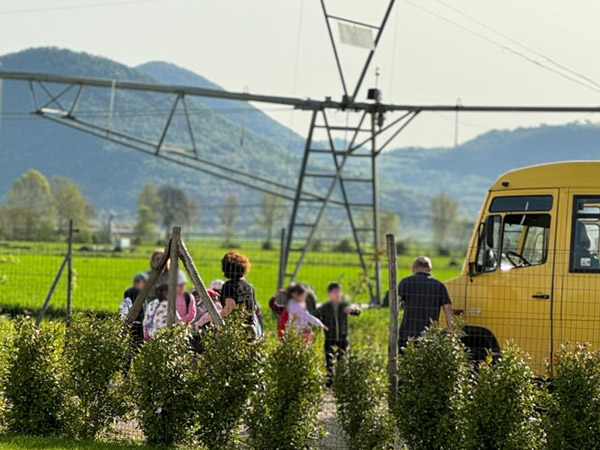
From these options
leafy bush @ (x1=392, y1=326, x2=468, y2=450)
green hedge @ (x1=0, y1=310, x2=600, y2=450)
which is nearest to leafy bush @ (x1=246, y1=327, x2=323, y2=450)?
green hedge @ (x1=0, y1=310, x2=600, y2=450)

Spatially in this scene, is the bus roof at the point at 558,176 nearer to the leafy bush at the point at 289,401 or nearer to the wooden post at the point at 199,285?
the wooden post at the point at 199,285

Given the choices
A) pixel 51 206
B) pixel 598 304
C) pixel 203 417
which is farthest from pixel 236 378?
pixel 51 206

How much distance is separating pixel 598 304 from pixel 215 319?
459 cm

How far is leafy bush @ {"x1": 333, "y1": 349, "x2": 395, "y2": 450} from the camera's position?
8703 mm

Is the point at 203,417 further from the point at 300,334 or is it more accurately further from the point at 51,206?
the point at 51,206

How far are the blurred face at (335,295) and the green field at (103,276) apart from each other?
582 millimetres

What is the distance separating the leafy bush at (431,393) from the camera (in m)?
8.76

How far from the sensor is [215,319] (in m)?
9.97

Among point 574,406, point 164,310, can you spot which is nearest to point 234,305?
point 164,310

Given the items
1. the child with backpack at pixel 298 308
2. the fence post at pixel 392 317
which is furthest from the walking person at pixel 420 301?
the fence post at pixel 392 317

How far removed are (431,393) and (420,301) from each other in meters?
3.76

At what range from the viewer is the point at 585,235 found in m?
12.4

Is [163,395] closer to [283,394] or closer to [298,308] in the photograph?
[283,394]

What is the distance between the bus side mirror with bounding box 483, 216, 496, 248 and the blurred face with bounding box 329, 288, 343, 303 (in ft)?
6.52
